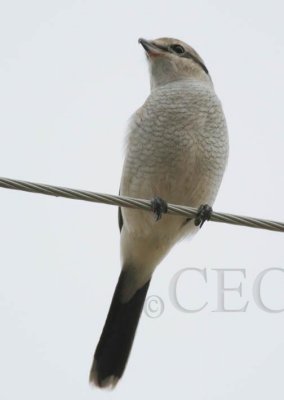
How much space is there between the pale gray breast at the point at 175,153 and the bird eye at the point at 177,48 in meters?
0.80

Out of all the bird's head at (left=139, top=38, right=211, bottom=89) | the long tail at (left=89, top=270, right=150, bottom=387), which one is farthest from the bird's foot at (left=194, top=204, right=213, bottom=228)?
the bird's head at (left=139, top=38, right=211, bottom=89)

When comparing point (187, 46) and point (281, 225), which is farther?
point (187, 46)

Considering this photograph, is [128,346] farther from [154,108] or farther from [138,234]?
[154,108]

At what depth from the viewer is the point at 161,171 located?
5.28 m

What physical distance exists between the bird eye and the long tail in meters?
1.75

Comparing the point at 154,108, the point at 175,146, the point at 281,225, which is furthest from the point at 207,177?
the point at 281,225

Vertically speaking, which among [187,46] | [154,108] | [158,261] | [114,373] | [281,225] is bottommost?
[114,373]

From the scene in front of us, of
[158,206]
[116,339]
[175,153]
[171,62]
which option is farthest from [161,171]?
[116,339]

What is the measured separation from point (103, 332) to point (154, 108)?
1.65 meters

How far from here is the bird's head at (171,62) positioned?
239 inches

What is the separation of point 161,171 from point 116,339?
1350 mm

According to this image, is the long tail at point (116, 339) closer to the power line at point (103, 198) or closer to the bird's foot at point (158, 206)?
the bird's foot at point (158, 206)

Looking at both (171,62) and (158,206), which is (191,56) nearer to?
(171,62)

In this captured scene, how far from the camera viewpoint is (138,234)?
18.5 feet
